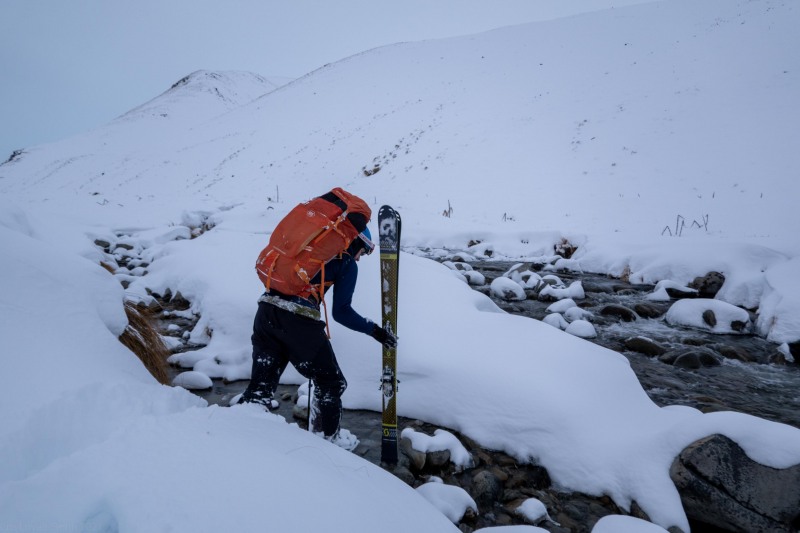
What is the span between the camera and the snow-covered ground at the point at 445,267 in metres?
1.44

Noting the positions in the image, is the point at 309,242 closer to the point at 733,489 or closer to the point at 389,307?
the point at 389,307

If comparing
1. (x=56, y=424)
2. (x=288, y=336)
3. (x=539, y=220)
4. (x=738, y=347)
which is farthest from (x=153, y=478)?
(x=539, y=220)

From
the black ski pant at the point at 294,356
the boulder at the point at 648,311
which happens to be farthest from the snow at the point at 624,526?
the boulder at the point at 648,311

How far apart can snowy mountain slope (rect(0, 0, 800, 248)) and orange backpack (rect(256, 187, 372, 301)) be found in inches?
497

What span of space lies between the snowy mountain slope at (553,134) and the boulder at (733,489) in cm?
1152

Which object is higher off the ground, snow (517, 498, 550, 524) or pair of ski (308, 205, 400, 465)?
pair of ski (308, 205, 400, 465)

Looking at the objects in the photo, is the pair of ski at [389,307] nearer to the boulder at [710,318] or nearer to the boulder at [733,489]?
the boulder at [733,489]

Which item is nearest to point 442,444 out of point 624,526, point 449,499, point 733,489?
point 449,499

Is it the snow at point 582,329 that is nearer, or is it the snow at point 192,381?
the snow at point 192,381

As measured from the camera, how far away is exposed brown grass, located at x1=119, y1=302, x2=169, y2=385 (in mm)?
3514

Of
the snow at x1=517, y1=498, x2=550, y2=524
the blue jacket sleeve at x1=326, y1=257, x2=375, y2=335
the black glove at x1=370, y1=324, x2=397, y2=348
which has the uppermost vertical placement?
the blue jacket sleeve at x1=326, y1=257, x2=375, y2=335

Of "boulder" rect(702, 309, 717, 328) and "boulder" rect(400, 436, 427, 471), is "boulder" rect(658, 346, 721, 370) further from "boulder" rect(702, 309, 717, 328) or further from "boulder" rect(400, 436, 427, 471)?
"boulder" rect(400, 436, 427, 471)

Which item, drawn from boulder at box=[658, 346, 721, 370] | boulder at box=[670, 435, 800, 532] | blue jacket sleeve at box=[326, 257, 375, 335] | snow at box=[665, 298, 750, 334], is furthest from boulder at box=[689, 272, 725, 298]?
blue jacket sleeve at box=[326, 257, 375, 335]

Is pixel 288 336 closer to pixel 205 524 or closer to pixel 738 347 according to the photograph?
pixel 205 524
